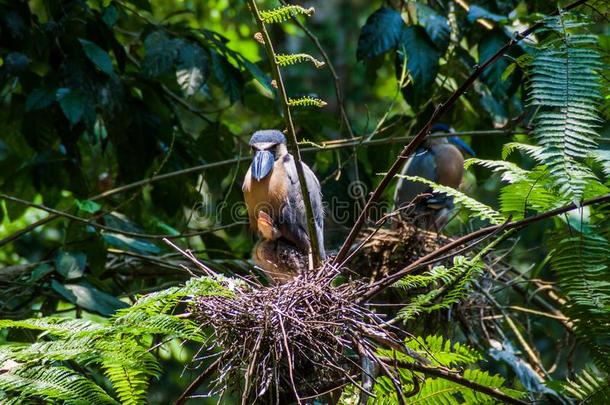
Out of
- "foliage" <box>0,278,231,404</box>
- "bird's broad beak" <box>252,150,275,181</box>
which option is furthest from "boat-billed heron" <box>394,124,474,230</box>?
"foliage" <box>0,278,231,404</box>

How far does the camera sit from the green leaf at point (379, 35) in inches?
167

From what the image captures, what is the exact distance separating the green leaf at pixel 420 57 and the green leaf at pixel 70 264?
1896mm

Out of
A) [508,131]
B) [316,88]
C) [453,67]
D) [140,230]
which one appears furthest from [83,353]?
[316,88]

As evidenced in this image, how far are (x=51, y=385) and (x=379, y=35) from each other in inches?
108

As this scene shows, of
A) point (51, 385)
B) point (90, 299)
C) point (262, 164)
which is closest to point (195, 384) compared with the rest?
point (51, 385)

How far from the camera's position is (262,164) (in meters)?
3.79

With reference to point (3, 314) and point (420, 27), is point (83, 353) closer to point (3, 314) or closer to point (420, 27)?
point (3, 314)

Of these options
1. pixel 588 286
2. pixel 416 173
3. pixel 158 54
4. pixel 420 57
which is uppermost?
pixel 158 54

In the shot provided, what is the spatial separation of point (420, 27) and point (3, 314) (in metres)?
2.56

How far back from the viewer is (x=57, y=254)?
396 cm

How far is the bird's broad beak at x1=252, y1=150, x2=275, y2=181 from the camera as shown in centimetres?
376

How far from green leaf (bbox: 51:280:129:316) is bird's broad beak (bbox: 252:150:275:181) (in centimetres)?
85

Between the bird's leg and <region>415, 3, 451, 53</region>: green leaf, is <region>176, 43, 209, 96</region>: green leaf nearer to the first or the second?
the bird's leg

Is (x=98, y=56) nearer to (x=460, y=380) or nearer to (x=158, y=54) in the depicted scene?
(x=158, y=54)
